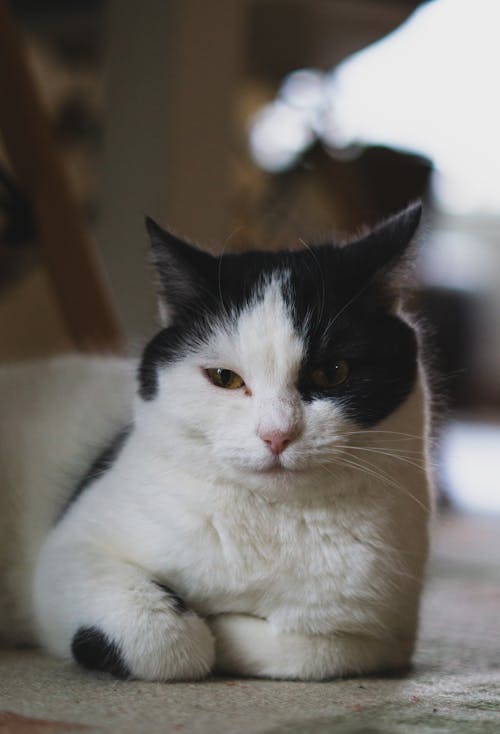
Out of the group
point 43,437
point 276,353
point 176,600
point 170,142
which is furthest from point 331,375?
point 170,142

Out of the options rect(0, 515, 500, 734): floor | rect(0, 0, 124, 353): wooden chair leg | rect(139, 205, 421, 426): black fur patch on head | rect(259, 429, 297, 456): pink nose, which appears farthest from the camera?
rect(0, 0, 124, 353): wooden chair leg

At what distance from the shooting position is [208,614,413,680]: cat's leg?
1.13 meters

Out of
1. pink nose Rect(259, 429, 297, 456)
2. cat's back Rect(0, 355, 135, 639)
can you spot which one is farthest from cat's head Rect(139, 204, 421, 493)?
cat's back Rect(0, 355, 135, 639)

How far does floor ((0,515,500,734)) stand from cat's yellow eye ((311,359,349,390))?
37 cm

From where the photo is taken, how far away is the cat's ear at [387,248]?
3.96 feet

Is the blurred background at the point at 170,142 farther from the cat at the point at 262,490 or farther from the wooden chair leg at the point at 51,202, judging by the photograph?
the cat at the point at 262,490

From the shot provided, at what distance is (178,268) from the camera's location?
123 cm

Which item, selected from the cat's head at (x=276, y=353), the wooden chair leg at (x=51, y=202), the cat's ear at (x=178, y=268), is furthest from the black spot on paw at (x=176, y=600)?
the wooden chair leg at (x=51, y=202)

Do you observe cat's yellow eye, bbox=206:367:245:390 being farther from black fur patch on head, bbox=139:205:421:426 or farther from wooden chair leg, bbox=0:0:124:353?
wooden chair leg, bbox=0:0:124:353

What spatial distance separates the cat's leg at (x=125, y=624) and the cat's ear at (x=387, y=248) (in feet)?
1.65

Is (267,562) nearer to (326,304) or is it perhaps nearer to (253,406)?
(253,406)

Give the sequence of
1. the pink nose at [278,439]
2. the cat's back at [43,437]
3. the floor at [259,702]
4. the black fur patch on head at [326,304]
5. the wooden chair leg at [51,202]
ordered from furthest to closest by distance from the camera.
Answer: the wooden chair leg at [51,202] < the cat's back at [43,437] < the black fur patch on head at [326,304] < the pink nose at [278,439] < the floor at [259,702]

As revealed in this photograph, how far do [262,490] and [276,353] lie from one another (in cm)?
17

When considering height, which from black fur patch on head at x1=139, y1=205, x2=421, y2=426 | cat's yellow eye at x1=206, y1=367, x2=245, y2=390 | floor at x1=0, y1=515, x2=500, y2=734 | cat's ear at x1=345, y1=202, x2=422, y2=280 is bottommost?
floor at x1=0, y1=515, x2=500, y2=734
